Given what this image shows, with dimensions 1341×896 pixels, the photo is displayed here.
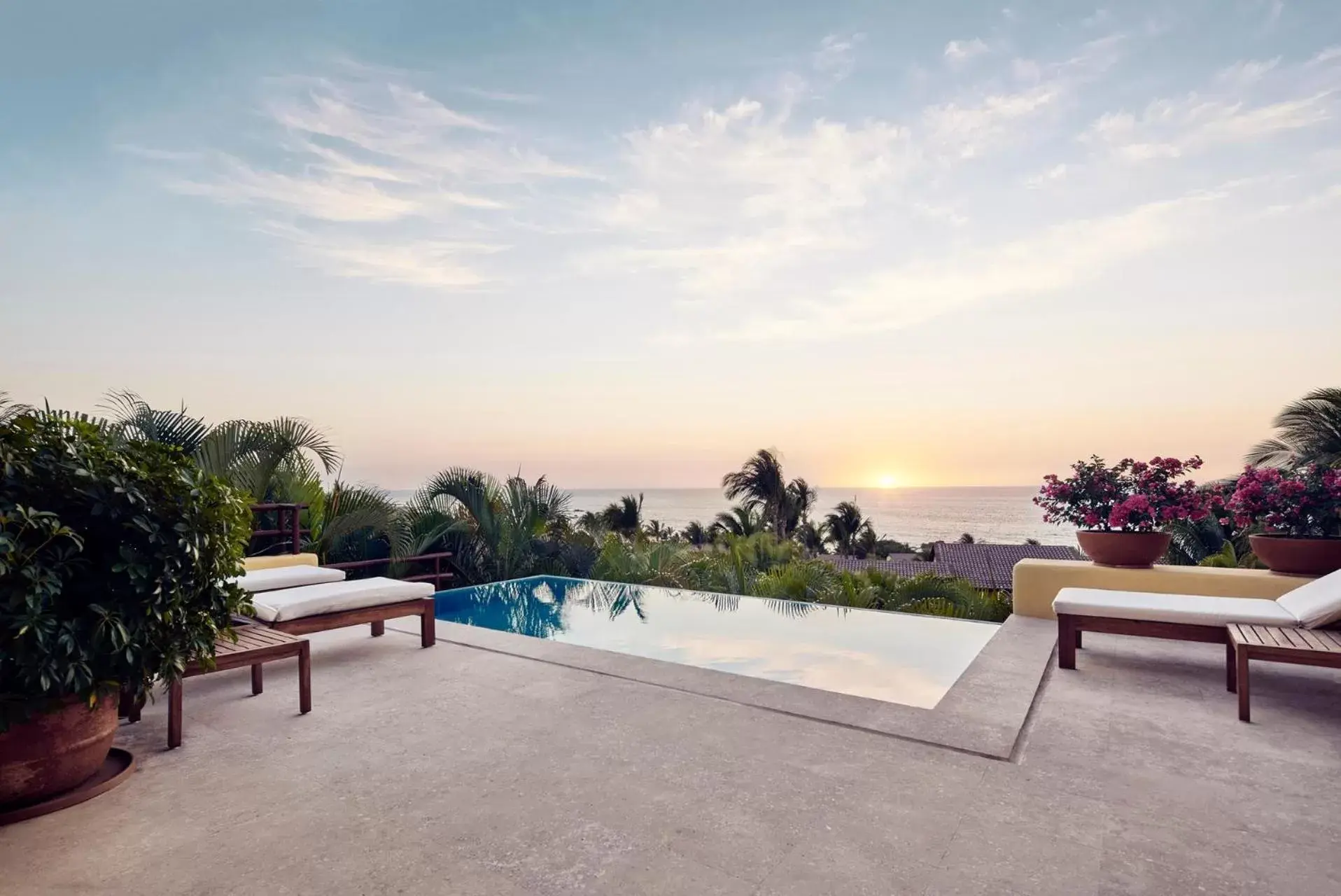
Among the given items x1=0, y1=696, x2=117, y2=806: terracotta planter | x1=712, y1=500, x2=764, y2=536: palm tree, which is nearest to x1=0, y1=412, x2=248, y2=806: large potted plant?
x1=0, y1=696, x2=117, y2=806: terracotta planter

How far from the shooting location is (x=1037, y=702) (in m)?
3.33

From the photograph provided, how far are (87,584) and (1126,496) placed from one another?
6085 mm

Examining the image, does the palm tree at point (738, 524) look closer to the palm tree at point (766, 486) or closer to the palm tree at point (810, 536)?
the palm tree at point (766, 486)

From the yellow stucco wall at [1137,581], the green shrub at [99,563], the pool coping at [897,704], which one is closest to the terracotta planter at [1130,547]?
the yellow stucco wall at [1137,581]

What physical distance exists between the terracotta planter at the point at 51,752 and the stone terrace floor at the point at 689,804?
0.14 metres

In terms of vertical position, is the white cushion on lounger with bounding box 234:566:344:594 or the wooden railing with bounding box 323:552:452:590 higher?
the white cushion on lounger with bounding box 234:566:344:594

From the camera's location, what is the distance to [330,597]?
161 inches

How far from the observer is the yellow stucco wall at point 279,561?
5.00 m

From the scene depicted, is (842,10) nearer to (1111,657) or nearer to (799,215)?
(799,215)

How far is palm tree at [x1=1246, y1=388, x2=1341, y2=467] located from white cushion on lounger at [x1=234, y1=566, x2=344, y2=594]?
12750 millimetres

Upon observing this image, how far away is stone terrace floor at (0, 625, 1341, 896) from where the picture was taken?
189cm

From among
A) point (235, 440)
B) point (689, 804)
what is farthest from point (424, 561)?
point (689, 804)

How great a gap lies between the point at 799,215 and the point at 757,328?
3.34 meters

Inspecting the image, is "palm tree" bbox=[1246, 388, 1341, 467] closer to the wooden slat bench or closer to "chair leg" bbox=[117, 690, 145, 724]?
the wooden slat bench
